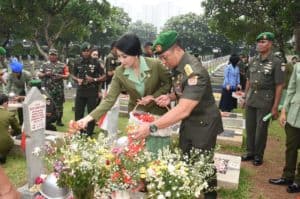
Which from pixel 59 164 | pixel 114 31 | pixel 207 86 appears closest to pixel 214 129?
pixel 207 86

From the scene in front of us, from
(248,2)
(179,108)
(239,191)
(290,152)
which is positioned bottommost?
(239,191)

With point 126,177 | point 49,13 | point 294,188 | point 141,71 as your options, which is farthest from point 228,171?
point 49,13

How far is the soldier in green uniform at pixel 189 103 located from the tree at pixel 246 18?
28.9 ft

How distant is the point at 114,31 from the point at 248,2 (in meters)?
31.4

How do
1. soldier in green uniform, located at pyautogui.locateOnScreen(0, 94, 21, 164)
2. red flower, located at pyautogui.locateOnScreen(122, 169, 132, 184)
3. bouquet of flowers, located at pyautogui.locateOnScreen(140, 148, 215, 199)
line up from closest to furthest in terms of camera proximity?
bouquet of flowers, located at pyautogui.locateOnScreen(140, 148, 215, 199), red flower, located at pyautogui.locateOnScreen(122, 169, 132, 184), soldier in green uniform, located at pyautogui.locateOnScreen(0, 94, 21, 164)

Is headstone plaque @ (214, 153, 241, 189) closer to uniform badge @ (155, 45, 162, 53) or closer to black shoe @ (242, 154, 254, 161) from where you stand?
black shoe @ (242, 154, 254, 161)

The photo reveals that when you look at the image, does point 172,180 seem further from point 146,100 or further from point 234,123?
point 234,123

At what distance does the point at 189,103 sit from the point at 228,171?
2.42 meters

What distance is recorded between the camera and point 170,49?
3.06 meters

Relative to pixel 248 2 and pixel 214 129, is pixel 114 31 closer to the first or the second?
pixel 248 2

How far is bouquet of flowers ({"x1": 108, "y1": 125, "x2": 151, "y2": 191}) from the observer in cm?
245

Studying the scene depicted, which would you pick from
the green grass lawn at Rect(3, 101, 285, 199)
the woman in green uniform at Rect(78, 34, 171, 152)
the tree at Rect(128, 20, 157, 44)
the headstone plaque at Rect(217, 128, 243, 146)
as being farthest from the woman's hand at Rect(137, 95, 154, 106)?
the tree at Rect(128, 20, 157, 44)

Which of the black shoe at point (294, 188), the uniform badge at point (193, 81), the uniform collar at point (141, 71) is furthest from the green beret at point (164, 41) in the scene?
the black shoe at point (294, 188)

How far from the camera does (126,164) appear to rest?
8.36 ft
